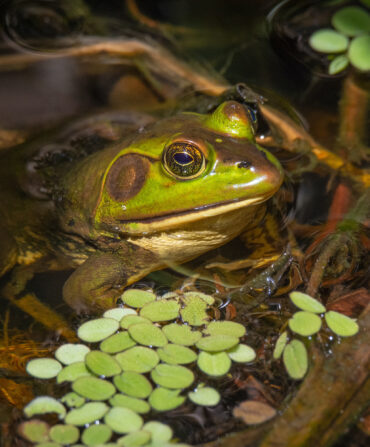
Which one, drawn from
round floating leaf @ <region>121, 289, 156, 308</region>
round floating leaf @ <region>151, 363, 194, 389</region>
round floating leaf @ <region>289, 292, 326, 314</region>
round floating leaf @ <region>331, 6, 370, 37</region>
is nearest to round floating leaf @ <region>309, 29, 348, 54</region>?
round floating leaf @ <region>331, 6, 370, 37</region>

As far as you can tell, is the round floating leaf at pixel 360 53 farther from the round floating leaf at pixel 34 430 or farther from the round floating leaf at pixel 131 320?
the round floating leaf at pixel 34 430

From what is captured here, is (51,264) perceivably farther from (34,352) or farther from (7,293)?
(34,352)

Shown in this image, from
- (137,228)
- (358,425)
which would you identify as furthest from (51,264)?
(358,425)

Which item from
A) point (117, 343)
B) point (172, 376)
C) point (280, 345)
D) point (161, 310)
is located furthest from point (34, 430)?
point (280, 345)

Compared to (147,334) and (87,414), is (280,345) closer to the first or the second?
(147,334)

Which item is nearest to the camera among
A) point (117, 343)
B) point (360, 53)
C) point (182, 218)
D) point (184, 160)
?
point (117, 343)
